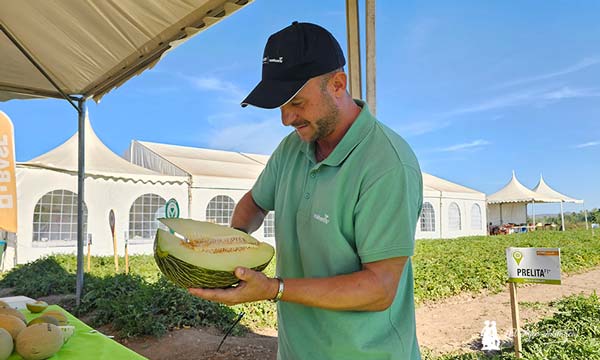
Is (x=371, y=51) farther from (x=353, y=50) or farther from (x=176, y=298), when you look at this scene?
(x=176, y=298)

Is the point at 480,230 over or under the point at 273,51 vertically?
under

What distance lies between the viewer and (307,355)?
1270mm

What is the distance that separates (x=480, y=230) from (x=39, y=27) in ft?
77.0

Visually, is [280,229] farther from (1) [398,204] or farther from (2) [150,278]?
(2) [150,278]

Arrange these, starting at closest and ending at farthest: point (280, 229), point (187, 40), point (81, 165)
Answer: point (280, 229), point (187, 40), point (81, 165)

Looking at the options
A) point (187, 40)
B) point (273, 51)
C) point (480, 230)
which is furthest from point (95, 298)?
point (480, 230)

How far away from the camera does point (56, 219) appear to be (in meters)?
11.2

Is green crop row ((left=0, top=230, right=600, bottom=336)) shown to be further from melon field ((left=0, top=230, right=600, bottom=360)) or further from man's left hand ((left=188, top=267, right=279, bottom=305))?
man's left hand ((left=188, top=267, right=279, bottom=305))

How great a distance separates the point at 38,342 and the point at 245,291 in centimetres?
94

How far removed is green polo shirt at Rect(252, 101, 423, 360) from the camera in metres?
1.14

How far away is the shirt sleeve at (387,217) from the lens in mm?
1115

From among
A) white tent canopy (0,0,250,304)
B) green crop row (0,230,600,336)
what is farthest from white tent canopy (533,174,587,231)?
white tent canopy (0,0,250,304)

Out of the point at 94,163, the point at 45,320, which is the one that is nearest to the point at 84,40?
the point at 45,320

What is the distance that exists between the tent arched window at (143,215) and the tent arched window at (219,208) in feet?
4.65
